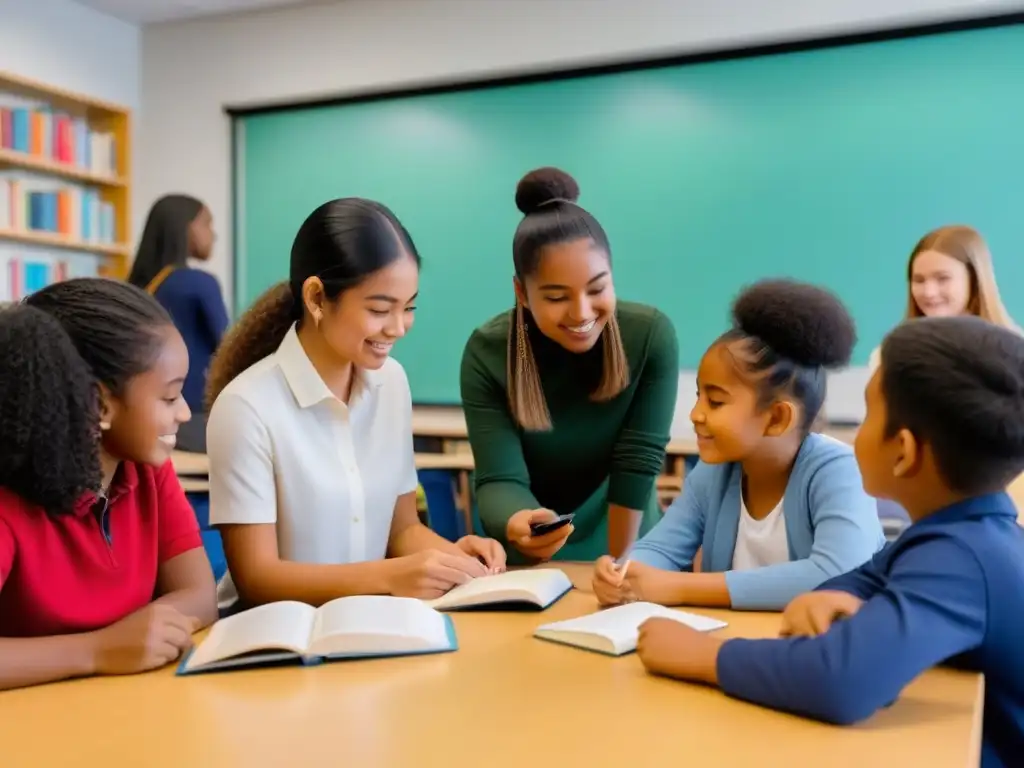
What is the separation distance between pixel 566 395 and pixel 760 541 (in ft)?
1.75

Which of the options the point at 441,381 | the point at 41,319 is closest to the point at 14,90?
the point at 441,381

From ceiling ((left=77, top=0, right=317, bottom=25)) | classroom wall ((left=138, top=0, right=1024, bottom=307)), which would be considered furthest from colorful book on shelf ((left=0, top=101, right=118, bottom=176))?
ceiling ((left=77, top=0, right=317, bottom=25))

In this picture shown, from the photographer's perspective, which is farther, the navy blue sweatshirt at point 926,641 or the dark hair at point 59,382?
the dark hair at point 59,382

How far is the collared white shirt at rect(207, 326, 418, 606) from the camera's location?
55.4 inches

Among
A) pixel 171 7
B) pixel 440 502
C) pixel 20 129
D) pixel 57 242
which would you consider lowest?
pixel 440 502

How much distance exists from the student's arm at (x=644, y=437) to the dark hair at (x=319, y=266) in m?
0.52

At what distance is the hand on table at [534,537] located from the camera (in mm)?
1542

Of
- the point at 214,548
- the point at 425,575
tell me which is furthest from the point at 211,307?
the point at 425,575

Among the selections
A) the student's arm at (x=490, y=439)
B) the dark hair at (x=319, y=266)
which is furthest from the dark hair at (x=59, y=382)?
the student's arm at (x=490, y=439)

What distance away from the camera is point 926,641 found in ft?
2.94

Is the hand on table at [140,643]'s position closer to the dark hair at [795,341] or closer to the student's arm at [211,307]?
the dark hair at [795,341]

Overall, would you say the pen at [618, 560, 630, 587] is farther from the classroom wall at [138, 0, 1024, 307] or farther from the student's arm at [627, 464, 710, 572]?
the classroom wall at [138, 0, 1024, 307]

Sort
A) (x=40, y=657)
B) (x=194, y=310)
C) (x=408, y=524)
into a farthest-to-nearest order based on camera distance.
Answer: (x=194, y=310) < (x=408, y=524) < (x=40, y=657)

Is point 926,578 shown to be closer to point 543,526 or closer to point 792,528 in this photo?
point 792,528
